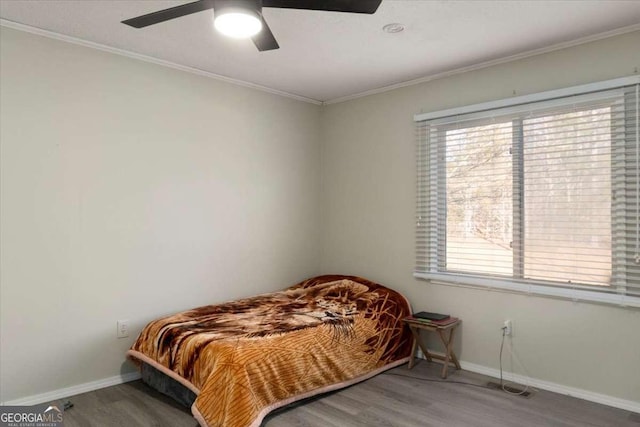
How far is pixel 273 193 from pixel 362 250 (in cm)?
104

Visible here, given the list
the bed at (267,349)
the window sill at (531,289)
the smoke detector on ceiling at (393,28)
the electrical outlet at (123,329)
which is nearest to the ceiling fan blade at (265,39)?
the smoke detector on ceiling at (393,28)

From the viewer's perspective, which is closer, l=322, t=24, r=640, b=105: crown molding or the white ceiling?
the white ceiling

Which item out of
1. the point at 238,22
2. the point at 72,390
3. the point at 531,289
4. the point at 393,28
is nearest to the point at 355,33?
the point at 393,28

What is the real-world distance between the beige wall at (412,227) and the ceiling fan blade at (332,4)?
6.55 feet

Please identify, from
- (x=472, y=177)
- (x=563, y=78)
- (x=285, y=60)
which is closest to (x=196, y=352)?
(x=285, y=60)

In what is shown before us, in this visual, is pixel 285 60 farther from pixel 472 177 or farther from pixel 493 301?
pixel 493 301

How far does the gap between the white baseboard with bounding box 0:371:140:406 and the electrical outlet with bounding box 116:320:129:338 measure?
30 centimetres

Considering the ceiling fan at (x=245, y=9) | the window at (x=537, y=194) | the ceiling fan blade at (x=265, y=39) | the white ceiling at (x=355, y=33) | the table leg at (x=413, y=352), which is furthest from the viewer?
the table leg at (x=413, y=352)

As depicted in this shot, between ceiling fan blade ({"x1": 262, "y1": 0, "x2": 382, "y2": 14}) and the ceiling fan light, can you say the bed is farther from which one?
ceiling fan blade ({"x1": 262, "y1": 0, "x2": 382, "y2": 14})

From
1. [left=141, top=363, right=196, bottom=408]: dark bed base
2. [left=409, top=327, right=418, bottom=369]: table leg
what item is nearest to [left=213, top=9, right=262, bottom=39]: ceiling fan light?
[left=141, top=363, right=196, bottom=408]: dark bed base

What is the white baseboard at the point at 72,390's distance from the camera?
9.43 ft

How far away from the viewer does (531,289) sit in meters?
3.27

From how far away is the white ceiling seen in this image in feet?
8.59

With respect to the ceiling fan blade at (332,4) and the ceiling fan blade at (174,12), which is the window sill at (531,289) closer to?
the ceiling fan blade at (332,4)
